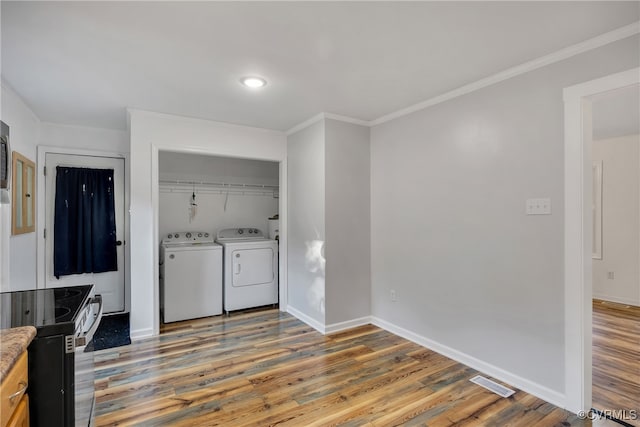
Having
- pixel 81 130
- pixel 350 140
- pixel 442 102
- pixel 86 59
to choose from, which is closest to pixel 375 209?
pixel 350 140

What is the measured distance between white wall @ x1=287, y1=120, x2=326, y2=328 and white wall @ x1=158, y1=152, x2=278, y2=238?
44.3 inches

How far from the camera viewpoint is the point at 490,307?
2492 mm

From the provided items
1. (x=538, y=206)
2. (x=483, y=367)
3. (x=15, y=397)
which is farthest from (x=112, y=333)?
(x=538, y=206)

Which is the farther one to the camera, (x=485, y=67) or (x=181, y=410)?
(x=485, y=67)

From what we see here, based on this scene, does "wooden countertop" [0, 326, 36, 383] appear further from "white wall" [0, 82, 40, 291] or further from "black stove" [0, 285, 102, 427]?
"white wall" [0, 82, 40, 291]

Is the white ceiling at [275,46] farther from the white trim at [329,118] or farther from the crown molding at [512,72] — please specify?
the white trim at [329,118]

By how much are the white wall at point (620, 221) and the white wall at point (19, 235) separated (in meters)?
6.78

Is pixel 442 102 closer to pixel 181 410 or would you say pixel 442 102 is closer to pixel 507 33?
pixel 507 33

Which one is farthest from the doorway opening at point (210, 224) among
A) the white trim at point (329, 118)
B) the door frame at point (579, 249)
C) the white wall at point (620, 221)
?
the white wall at point (620, 221)

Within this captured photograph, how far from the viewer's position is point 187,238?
435 cm

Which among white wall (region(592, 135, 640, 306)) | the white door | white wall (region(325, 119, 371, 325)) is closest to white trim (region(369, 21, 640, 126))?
white wall (region(325, 119, 371, 325))

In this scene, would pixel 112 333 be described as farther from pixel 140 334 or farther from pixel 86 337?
pixel 86 337

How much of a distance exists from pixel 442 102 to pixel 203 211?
11.1ft

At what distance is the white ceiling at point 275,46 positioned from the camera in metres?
1.67
